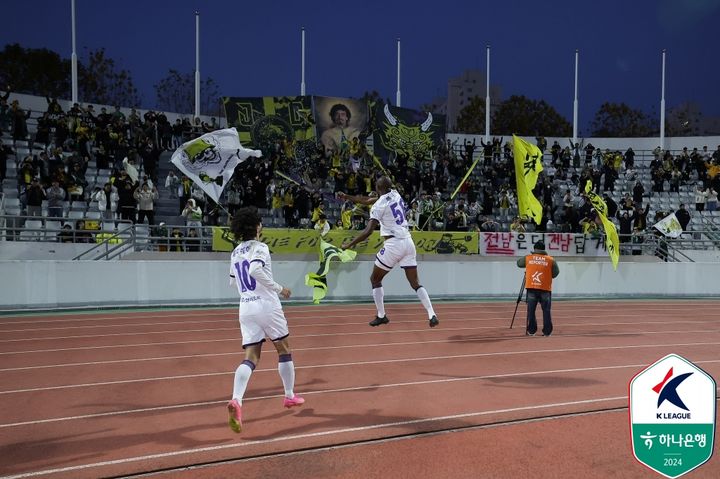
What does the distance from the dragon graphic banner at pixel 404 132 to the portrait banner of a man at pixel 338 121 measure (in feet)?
2.41

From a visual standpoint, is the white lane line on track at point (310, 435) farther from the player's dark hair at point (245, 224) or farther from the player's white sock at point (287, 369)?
the player's dark hair at point (245, 224)

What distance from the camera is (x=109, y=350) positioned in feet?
33.6

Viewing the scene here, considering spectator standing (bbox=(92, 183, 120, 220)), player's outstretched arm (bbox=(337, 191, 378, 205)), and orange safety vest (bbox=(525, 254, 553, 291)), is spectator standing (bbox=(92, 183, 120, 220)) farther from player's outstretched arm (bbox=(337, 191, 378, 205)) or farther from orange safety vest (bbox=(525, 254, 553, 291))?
orange safety vest (bbox=(525, 254, 553, 291))

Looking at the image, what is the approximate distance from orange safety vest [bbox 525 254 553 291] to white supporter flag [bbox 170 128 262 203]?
7.16m

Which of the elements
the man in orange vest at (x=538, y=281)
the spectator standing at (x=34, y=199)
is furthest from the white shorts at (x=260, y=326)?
the spectator standing at (x=34, y=199)

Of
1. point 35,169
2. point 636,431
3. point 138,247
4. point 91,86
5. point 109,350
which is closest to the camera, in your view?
point 636,431

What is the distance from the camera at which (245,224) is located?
612 cm

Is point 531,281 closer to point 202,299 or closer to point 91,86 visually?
point 202,299

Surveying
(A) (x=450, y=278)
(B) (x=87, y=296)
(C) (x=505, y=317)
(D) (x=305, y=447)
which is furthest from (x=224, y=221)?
(D) (x=305, y=447)

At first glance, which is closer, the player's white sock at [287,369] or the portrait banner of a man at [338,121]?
the player's white sock at [287,369]

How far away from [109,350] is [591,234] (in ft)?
54.4

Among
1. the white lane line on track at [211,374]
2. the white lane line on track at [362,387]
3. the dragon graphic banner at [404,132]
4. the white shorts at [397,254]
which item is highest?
the dragon graphic banner at [404,132]

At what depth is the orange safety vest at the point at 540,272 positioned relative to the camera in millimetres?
11633

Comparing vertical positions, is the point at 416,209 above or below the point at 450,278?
above
